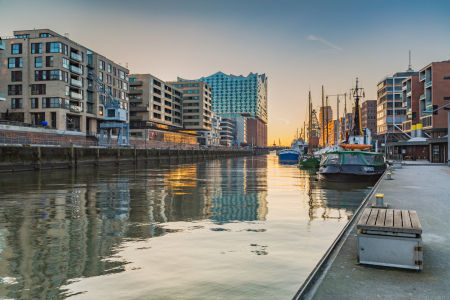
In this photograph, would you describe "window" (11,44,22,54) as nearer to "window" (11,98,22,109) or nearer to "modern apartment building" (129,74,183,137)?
"window" (11,98,22,109)

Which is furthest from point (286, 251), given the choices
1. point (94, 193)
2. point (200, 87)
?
point (200, 87)

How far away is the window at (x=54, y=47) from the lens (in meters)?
80.6

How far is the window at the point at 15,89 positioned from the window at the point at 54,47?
34.1 feet

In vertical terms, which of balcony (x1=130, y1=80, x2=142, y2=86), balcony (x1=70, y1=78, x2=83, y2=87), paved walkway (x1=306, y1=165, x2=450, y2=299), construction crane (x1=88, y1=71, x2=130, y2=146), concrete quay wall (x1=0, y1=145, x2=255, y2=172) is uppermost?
balcony (x1=130, y1=80, x2=142, y2=86)

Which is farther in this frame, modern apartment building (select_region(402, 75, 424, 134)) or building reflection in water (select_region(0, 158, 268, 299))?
modern apartment building (select_region(402, 75, 424, 134))

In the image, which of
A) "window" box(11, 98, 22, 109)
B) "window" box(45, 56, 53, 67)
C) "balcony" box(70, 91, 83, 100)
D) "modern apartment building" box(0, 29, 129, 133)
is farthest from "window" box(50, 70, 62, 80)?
"window" box(11, 98, 22, 109)

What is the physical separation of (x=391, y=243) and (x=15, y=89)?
91.1 metres

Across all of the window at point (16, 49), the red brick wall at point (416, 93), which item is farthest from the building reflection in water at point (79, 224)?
the red brick wall at point (416, 93)

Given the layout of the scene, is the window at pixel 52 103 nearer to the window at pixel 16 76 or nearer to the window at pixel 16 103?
the window at pixel 16 103

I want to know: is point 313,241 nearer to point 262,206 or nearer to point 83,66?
point 262,206

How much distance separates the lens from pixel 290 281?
24.9 ft

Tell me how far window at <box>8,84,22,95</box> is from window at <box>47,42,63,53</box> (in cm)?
1038

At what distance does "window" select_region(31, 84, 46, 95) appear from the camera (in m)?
80.8

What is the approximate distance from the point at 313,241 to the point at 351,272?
15.7 ft
